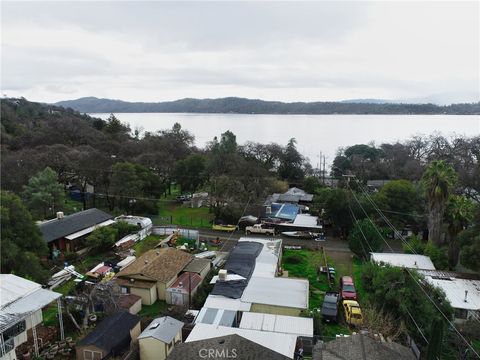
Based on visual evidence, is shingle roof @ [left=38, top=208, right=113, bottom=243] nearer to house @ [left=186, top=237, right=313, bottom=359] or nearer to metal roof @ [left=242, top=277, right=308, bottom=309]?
house @ [left=186, top=237, right=313, bottom=359]

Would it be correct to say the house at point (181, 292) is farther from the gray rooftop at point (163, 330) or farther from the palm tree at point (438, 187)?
the palm tree at point (438, 187)

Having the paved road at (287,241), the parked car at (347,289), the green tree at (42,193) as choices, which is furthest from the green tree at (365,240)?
the green tree at (42,193)

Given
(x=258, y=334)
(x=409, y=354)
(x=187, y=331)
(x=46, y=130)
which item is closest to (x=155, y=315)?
(x=187, y=331)

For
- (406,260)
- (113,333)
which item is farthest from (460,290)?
(113,333)

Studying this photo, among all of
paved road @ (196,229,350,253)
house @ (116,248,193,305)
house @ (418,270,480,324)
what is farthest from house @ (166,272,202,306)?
house @ (418,270,480,324)

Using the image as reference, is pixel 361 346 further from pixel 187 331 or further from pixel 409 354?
pixel 187 331

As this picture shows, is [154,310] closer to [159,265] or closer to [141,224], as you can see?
[159,265]
